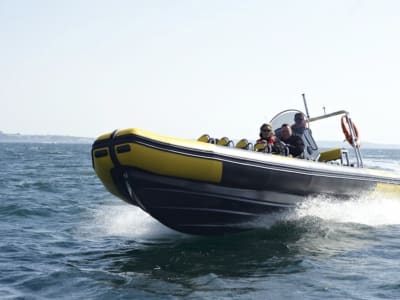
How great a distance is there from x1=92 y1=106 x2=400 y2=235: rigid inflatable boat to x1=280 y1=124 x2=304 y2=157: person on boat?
0.59 metres

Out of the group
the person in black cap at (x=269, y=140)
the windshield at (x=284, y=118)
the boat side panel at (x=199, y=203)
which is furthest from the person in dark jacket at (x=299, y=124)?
the boat side panel at (x=199, y=203)

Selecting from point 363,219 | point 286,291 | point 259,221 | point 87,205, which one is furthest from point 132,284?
point 87,205

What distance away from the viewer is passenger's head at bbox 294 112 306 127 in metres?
10.6

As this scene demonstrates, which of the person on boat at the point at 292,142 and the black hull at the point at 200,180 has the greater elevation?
the person on boat at the point at 292,142

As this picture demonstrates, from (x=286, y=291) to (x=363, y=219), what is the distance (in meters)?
4.51

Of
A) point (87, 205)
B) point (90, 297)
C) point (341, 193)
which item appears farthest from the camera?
point (87, 205)

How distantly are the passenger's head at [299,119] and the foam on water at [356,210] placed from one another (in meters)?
1.69

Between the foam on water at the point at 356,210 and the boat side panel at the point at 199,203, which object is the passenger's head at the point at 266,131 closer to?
the boat side panel at the point at 199,203

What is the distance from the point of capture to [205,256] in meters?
7.42

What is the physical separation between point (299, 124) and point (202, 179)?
3613mm

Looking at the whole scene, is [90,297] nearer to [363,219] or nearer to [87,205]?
[363,219]

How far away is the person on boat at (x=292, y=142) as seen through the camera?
9.50m

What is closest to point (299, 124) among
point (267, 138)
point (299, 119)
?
point (299, 119)

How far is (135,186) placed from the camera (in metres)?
7.41
